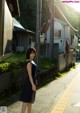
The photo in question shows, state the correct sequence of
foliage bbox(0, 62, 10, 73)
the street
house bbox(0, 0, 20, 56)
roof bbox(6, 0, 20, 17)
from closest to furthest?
the street
foliage bbox(0, 62, 10, 73)
house bbox(0, 0, 20, 56)
roof bbox(6, 0, 20, 17)

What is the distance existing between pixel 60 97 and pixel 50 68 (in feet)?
26.2

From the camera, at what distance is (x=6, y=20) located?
21.0 meters

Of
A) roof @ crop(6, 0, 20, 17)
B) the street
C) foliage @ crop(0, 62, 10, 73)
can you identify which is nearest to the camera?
the street

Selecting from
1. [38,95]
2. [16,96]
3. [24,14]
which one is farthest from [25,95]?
[24,14]

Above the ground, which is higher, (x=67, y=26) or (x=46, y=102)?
(x=67, y=26)

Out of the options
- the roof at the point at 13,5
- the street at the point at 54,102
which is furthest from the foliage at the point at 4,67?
the roof at the point at 13,5

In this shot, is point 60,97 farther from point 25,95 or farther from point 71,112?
point 25,95

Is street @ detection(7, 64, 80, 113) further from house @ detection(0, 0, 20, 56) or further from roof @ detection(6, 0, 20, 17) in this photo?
roof @ detection(6, 0, 20, 17)

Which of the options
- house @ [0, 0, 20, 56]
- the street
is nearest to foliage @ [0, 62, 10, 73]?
the street

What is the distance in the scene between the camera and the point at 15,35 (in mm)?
42094

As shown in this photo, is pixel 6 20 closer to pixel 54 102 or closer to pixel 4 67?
pixel 4 67

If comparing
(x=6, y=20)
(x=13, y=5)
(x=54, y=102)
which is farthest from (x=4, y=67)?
(x=6, y=20)

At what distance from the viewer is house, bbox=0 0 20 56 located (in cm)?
1748

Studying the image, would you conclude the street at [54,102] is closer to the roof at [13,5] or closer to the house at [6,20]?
the house at [6,20]
